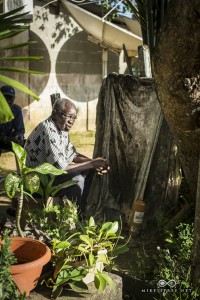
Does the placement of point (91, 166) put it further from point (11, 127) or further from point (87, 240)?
point (11, 127)

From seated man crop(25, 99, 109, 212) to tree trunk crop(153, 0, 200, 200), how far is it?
143 cm

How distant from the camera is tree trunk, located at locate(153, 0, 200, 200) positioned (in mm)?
2598

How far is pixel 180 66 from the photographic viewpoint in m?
2.72

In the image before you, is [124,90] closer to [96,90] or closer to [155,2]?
[155,2]

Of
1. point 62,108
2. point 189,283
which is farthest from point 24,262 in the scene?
point 62,108

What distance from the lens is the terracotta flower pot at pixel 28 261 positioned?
2.38 meters

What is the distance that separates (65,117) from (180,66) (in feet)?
5.85

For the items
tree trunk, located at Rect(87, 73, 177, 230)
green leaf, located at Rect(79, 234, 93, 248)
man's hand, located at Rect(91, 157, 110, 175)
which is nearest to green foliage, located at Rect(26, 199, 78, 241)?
green leaf, located at Rect(79, 234, 93, 248)

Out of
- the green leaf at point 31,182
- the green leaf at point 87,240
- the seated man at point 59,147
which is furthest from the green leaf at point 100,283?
the seated man at point 59,147

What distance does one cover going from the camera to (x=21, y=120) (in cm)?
599

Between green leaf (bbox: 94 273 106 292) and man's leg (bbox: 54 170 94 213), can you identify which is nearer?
green leaf (bbox: 94 273 106 292)

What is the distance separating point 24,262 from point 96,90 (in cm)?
905

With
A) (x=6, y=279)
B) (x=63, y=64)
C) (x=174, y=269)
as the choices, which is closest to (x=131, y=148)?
(x=174, y=269)

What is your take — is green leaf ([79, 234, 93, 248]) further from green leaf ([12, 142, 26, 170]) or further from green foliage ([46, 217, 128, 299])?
green leaf ([12, 142, 26, 170])
